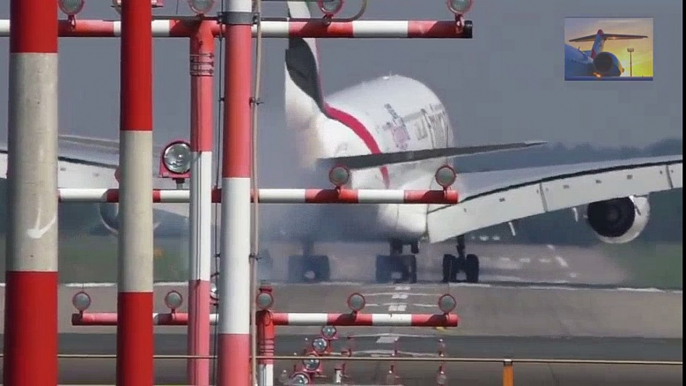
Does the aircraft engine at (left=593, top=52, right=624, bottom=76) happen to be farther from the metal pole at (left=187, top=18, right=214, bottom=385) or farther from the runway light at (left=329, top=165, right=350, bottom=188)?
the metal pole at (left=187, top=18, right=214, bottom=385)

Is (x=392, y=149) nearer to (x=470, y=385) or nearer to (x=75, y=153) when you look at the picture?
(x=75, y=153)

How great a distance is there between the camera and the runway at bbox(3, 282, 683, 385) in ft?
57.1

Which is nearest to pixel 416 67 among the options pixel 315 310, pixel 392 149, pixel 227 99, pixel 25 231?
pixel 392 149

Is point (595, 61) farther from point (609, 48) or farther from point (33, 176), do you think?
point (33, 176)

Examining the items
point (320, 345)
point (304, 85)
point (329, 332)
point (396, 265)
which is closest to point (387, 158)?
point (304, 85)

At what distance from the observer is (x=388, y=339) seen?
23.5 metres

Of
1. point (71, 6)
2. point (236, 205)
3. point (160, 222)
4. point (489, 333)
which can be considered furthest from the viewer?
point (160, 222)

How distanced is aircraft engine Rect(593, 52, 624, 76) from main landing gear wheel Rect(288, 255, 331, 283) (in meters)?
7.13

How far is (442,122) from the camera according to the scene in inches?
1383

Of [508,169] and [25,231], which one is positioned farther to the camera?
[508,169]

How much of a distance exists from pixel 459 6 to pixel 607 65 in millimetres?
23699

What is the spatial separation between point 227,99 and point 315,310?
1977 centimetres

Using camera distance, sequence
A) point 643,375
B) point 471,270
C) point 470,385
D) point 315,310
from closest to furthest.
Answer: point 470,385 → point 643,375 → point 315,310 → point 471,270

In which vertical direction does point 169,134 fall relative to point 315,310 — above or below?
above
